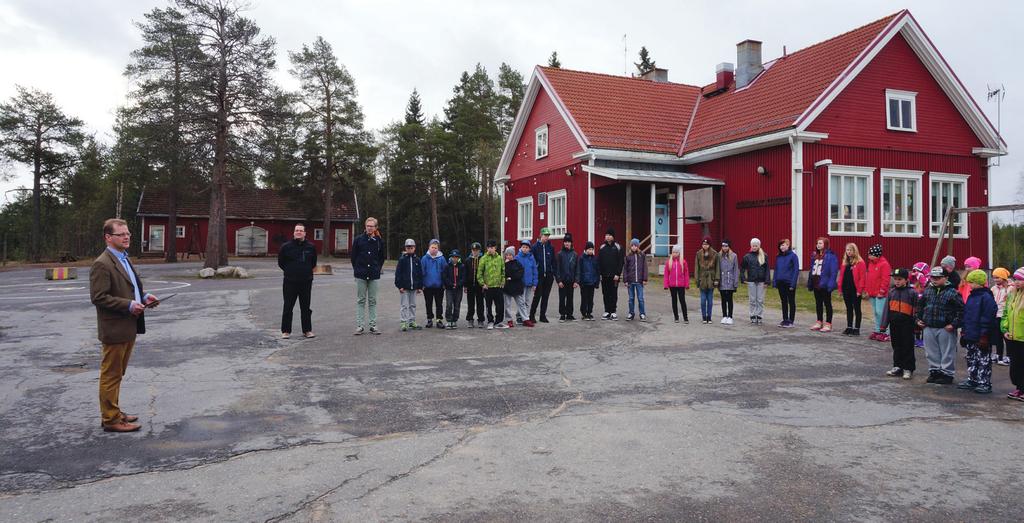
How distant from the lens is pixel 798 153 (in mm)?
19406

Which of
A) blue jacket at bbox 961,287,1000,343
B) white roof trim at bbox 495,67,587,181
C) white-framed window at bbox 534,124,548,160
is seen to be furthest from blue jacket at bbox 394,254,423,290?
white-framed window at bbox 534,124,548,160

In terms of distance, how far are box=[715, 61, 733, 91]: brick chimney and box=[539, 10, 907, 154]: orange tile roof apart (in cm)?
32

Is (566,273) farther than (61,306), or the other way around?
(61,306)

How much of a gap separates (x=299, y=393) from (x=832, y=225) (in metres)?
18.0

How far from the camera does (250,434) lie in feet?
18.0

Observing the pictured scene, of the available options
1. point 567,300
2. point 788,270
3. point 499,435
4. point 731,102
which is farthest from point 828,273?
point 731,102

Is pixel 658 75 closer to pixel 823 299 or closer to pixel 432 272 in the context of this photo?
pixel 823 299

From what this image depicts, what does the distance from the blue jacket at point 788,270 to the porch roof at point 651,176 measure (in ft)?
29.2

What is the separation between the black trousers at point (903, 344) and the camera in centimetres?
803

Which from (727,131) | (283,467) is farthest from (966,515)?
(727,131)

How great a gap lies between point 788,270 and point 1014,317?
212 inches

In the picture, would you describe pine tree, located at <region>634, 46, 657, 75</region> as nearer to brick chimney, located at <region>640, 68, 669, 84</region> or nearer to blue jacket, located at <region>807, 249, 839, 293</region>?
brick chimney, located at <region>640, 68, 669, 84</region>

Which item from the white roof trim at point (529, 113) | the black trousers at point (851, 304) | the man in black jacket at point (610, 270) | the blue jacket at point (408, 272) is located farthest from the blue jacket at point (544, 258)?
the white roof trim at point (529, 113)

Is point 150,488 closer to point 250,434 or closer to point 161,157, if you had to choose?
point 250,434
